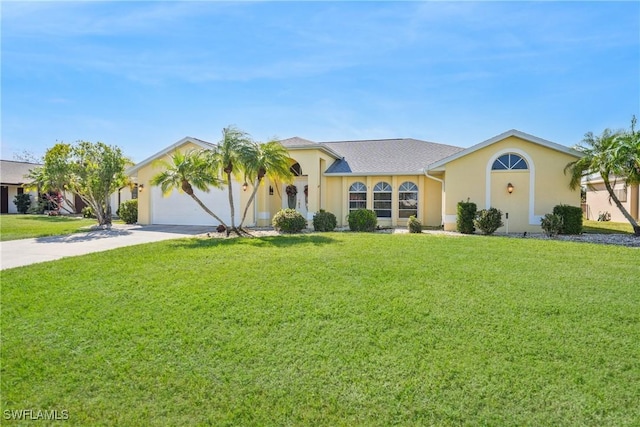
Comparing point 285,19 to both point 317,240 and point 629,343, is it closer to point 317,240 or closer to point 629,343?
point 317,240

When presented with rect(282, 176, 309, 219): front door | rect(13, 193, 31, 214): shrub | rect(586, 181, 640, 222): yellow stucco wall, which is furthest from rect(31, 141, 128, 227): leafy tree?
rect(586, 181, 640, 222): yellow stucco wall

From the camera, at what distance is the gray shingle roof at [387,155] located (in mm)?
19844

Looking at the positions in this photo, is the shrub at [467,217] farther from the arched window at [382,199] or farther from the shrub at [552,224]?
the arched window at [382,199]

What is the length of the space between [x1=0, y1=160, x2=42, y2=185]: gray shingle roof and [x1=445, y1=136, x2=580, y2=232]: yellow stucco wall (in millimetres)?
37227

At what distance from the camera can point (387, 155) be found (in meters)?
21.9

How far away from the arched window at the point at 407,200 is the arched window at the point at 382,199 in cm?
61

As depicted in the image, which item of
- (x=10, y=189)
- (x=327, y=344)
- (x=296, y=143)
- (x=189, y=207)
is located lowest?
(x=327, y=344)

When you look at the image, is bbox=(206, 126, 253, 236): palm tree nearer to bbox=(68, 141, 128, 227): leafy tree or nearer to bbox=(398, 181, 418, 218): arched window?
bbox=(68, 141, 128, 227): leafy tree

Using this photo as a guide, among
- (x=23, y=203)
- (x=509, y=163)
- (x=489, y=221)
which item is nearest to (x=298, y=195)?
(x=489, y=221)

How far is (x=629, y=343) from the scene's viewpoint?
475cm

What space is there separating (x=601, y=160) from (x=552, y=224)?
310 cm

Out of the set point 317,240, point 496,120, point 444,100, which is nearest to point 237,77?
point 317,240

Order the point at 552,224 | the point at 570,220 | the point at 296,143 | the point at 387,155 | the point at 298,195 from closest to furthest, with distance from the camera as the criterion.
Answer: the point at 552,224
the point at 570,220
the point at 296,143
the point at 298,195
the point at 387,155

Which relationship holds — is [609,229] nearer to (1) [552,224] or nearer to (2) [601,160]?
(2) [601,160]
